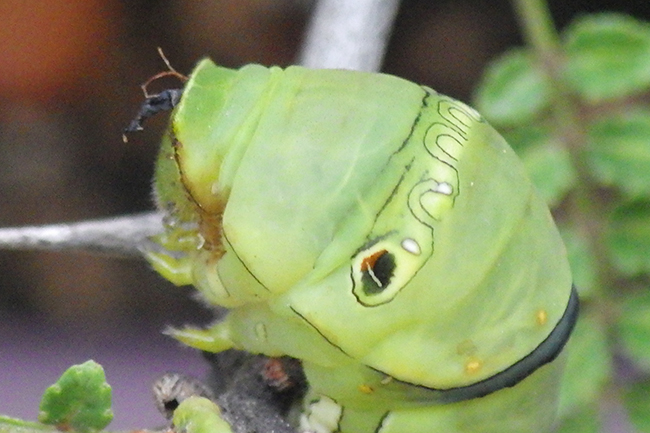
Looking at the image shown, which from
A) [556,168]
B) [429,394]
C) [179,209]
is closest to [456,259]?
[429,394]

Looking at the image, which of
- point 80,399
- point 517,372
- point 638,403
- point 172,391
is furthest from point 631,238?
point 80,399

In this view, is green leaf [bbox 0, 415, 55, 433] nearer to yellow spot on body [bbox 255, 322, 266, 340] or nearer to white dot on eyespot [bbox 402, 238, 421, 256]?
yellow spot on body [bbox 255, 322, 266, 340]

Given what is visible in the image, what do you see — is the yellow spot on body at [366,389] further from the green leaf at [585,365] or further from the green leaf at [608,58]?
the green leaf at [608,58]

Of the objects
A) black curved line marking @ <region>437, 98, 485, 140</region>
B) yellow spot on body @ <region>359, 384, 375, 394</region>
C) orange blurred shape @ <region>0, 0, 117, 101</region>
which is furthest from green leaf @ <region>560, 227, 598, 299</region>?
orange blurred shape @ <region>0, 0, 117, 101</region>

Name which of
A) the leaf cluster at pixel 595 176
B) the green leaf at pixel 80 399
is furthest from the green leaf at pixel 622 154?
the green leaf at pixel 80 399

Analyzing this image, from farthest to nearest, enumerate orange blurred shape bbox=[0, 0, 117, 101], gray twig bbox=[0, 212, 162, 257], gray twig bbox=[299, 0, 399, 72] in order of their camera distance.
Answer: orange blurred shape bbox=[0, 0, 117, 101], gray twig bbox=[299, 0, 399, 72], gray twig bbox=[0, 212, 162, 257]

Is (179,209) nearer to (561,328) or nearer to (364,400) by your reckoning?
(364,400)

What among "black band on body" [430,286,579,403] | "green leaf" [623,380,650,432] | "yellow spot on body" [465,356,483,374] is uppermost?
"yellow spot on body" [465,356,483,374]

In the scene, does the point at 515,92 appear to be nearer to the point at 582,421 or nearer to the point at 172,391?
the point at 582,421
